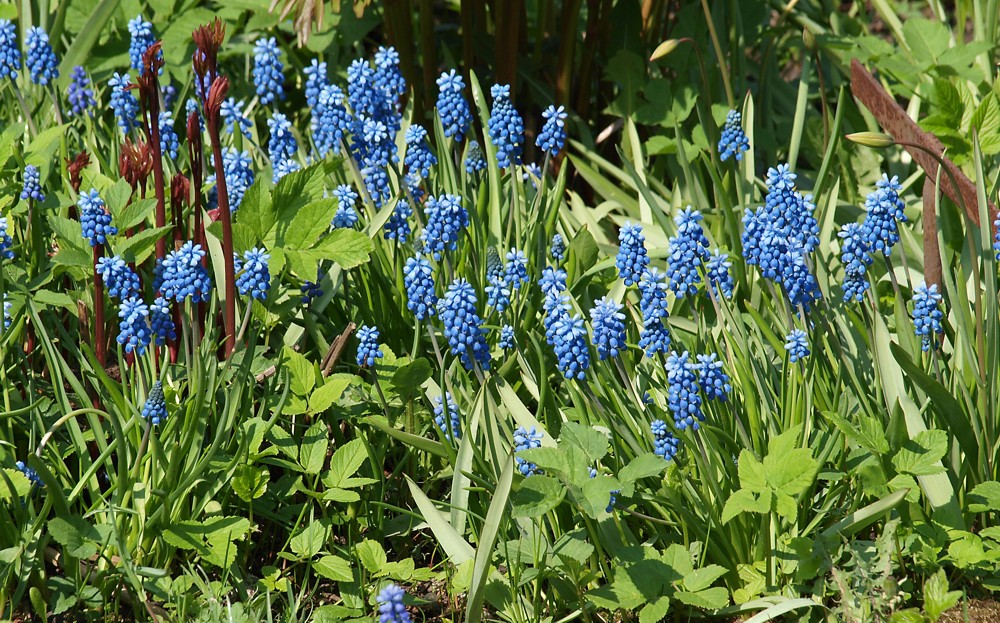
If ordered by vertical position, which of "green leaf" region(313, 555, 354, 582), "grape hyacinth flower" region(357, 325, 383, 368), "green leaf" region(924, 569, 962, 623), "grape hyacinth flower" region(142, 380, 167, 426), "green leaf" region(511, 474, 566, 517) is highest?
"grape hyacinth flower" region(357, 325, 383, 368)

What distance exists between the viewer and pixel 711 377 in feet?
7.91

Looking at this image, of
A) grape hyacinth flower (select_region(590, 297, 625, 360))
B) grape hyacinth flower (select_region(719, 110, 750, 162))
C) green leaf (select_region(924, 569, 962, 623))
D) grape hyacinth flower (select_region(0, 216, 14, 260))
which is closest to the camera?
green leaf (select_region(924, 569, 962, 623))

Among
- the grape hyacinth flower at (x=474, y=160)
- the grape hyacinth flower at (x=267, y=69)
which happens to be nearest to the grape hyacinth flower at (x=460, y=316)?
the grape hyacinth flower at (x=474, y=160)

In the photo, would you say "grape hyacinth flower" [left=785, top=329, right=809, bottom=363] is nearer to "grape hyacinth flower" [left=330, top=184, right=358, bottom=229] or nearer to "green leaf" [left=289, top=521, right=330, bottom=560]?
"green leaf" [left=289, top=521, right=330, bottom=560]

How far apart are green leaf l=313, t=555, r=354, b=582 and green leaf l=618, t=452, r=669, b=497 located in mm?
712

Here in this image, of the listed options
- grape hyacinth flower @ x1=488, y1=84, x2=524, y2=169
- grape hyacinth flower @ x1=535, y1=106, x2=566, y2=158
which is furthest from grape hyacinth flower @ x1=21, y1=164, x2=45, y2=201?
grape hyacinth flower @ x1=535, y1=106, x2=566, y2=158

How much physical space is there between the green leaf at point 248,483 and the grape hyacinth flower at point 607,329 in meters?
0.96

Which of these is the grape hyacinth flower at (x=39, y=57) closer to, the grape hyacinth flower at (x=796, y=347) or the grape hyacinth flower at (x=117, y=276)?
the grape hyacinth flower at (x=117, y=276)

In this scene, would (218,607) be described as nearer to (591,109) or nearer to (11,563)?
(11,563)

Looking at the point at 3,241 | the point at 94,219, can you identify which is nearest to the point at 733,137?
the point at 94,219

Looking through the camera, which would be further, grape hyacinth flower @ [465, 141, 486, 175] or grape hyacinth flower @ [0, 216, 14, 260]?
grape hyacinth flower @ [465, 141, 486, 175]

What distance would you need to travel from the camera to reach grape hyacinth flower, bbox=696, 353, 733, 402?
2.39m

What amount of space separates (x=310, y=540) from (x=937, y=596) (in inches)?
59.8

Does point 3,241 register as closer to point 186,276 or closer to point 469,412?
point 186,276
